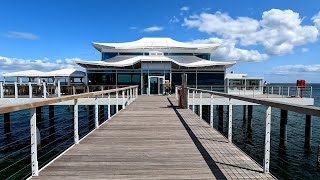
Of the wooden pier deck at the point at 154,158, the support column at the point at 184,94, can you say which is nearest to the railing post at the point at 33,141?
the wooden pier deck at the point at 154,158

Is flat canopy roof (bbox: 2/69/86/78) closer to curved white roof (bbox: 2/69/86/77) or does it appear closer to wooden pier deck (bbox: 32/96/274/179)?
curved white roof (bbox: 2/69/86/77)

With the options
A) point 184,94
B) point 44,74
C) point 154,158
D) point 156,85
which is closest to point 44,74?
point 44,74

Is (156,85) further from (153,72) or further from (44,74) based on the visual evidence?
(44,74)

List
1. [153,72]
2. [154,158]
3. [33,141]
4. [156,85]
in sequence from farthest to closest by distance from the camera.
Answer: [156,85] → [153,72] → [154,158] → [33,141]

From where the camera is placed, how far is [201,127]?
8062 millimetres

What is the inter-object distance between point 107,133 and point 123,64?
20.8 metres

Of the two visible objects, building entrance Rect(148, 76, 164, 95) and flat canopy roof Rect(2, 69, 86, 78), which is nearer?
flat canopy roof Rect(2, 69, 86, 78)

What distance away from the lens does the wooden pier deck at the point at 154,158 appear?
3.94 m

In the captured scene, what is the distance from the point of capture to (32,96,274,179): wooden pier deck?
12.9 feet

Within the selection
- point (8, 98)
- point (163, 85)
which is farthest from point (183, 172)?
point (163, 85)

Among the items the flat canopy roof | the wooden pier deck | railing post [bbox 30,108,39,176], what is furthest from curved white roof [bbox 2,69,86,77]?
railing post [bbox 30,108,39,176]

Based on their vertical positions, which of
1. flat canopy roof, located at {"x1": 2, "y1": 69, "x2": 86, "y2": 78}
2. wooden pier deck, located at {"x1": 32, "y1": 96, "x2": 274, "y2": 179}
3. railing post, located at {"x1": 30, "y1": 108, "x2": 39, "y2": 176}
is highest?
flat canopy roof, located at {"x1": 2, "y1": 69, "x2": 86, "y2": 78}

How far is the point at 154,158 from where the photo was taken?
4.76m

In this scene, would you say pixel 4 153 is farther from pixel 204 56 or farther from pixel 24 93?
pixel 204 56
